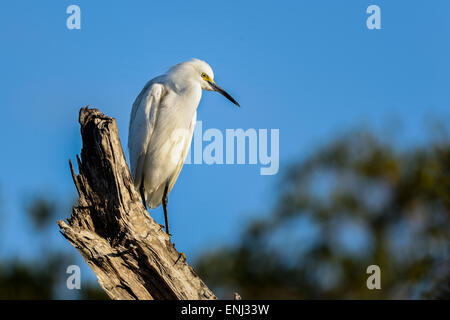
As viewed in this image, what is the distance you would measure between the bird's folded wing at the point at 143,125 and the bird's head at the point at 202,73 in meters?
0.45

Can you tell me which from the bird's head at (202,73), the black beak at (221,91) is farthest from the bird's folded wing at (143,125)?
the black beak at (221,91)

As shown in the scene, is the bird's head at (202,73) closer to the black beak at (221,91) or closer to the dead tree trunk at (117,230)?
the black beak at (221,91)

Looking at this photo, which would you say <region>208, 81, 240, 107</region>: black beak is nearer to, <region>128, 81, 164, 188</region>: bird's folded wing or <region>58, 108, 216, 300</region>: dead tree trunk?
<region>128, 81, 164, 188</region>: bird's folded wing

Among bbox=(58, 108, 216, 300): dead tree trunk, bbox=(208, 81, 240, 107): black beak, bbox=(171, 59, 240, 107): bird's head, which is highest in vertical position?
bbox=(171, 59, 240, 107): bird's head

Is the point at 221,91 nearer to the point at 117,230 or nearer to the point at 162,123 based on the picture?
the point at 162,123

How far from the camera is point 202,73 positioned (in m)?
6.23

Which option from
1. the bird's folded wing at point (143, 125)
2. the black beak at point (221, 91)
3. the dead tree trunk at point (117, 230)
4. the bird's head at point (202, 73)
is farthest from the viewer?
the black beak at point (221, 91)

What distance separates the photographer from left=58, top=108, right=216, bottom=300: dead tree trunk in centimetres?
402

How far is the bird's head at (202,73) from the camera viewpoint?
6.16 metres

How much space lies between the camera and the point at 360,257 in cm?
1471

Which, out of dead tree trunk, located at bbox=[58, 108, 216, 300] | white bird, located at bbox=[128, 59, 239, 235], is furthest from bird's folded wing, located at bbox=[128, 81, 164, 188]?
dead tree trunk, located at bbox=[58, 108, 216, 300]

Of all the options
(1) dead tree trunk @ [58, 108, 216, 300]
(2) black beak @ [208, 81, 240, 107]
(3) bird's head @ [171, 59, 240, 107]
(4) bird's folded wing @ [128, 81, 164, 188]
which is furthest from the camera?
(2) black beak @ [208, 81, 240, 107]
